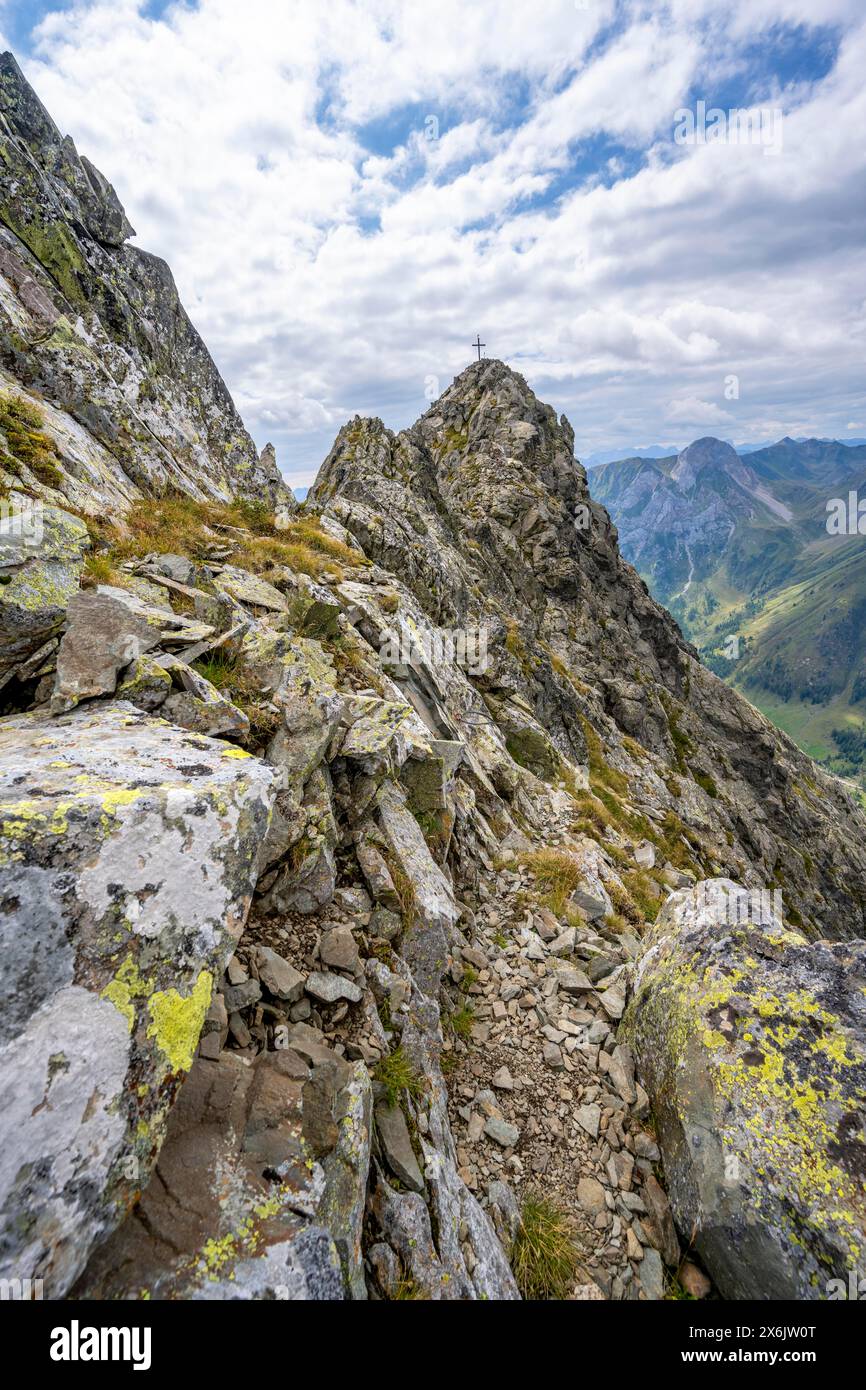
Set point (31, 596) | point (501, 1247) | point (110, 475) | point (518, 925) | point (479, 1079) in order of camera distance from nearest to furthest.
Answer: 1. point (501, 1247)
2. point (31, 596)
3. point (479, 1079)
4. point (518, 925)
5. point (110, 475)

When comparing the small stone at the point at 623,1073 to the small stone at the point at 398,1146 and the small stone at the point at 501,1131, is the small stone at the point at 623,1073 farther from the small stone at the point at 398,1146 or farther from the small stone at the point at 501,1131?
the small stone at the point at 398,1146

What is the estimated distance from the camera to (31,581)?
8.05 m

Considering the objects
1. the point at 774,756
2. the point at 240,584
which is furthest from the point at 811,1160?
the point at 774,756

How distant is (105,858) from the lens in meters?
5.14

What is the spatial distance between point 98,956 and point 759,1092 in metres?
8.31

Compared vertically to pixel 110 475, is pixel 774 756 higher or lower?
lower

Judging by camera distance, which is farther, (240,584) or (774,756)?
(774,756)

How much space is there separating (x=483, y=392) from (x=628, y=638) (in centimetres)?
3997

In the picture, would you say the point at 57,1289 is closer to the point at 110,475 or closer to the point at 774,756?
the point at 110,475

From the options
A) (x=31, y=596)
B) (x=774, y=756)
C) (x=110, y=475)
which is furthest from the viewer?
(x=774, y=756)

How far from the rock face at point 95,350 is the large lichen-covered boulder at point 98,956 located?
11.2m

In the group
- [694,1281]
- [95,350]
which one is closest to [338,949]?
[694,1281]

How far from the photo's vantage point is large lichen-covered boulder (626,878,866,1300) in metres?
6.14

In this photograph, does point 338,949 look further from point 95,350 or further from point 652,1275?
point 95,350
